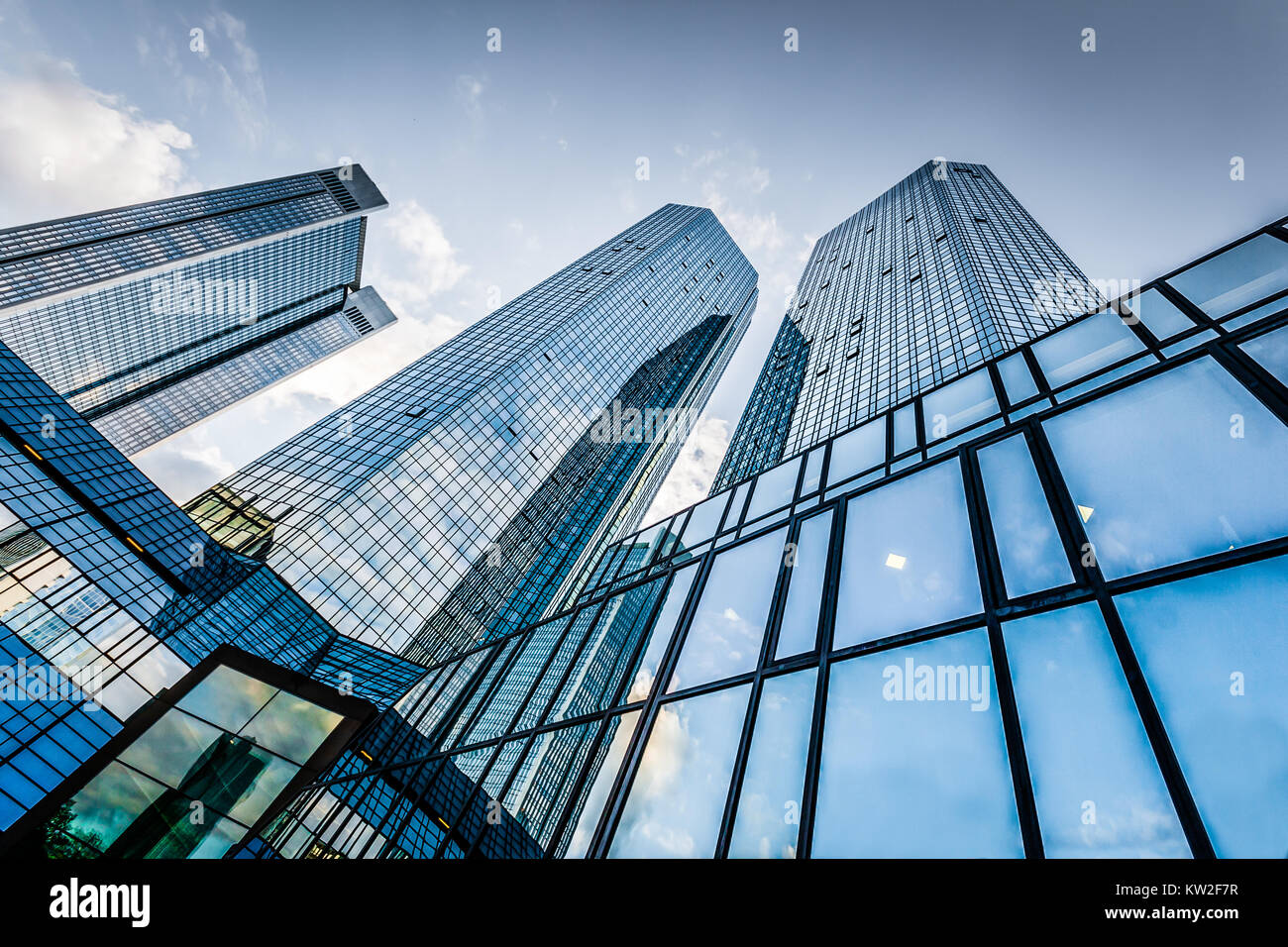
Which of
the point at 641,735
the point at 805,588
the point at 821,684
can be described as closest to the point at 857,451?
the point at 805,588

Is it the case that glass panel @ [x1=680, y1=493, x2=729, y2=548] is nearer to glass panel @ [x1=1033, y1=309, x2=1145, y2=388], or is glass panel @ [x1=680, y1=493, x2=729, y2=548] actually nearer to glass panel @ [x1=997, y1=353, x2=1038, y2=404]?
glass panel @ [x1=997, y1=353, x2=1038, y2=404]

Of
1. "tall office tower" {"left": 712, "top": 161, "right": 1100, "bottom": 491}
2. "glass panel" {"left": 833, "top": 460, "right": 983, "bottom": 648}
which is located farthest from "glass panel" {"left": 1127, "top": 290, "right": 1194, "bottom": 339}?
"tall office tower" {"left": 712, "top": 161, "right": 1100, "bottom": 491}

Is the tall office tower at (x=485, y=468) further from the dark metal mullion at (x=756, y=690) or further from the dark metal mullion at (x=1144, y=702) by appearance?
the dark metal mullion at (x=1144, y=702)

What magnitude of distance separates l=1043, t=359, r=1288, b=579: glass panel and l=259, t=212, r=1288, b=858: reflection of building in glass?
0.10 ft

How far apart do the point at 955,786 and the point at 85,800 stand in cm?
1750

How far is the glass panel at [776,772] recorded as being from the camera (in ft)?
18.8

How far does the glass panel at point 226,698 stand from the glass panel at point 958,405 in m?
17.5

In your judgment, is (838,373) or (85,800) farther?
(838,373)

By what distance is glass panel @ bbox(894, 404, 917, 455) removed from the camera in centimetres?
1100

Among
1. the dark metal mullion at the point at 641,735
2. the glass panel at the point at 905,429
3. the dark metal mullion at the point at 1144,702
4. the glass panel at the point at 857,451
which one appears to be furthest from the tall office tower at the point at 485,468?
the dark metal mullion at the point at 1144,702

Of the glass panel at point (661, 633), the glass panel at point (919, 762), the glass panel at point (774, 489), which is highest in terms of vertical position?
the glass panel at point (919, 762)
